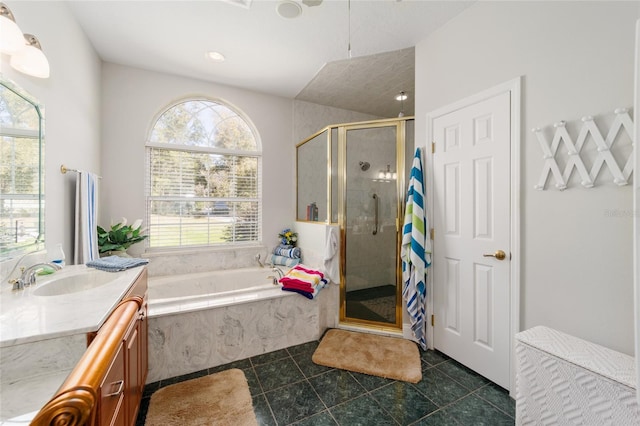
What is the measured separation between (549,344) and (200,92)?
12.7 ft

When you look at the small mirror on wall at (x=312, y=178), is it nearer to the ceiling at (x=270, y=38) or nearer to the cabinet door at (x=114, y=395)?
the ceiling at (x=270, y=38)

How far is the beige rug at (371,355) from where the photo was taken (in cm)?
200

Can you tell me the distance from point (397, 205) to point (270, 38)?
1957 mm

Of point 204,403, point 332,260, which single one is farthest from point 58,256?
point 332,260

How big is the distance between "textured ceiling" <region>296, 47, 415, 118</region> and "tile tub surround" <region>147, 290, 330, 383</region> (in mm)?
2488

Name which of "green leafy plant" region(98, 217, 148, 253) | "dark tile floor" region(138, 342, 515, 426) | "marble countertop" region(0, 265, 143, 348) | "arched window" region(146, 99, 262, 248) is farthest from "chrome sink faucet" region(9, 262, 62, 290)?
"arched window" region(146, 99, 262, 248)

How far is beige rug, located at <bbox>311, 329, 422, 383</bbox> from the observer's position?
1996mm

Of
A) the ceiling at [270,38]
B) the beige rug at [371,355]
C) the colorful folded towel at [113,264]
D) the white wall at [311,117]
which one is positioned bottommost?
the beige rug at [371,355]

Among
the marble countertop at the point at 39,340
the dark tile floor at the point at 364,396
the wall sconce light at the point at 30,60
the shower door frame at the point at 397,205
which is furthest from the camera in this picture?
the shower door frame at the point at 397,205

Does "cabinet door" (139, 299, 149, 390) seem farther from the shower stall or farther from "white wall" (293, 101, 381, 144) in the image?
"white wall" (293, 101, 381, 144)

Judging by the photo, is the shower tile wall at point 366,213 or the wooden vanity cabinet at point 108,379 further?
the shower tile wall at point 366,213

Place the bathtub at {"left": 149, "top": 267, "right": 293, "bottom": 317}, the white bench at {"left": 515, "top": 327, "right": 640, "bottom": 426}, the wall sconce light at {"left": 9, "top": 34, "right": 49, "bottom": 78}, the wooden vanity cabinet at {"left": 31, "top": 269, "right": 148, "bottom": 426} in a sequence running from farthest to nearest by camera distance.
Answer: the bathtub at {"left": 149, "top": 267, "right": 293, "bottom": 317} → the wall sconce light at {"left": 9, "top": 34, "right": 49, "bottom": 78} → the white bench at {"left": 515, "top": 327, "right": 640, "bottom": 426} → the wooden vanity cabinet at {"left": 31, "top": 269, "right": 148, "bottom": 426}

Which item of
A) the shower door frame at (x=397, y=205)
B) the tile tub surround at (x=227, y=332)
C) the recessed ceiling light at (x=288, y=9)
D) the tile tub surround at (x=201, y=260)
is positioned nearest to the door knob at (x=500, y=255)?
the shower door frame at (x=397, y=205)

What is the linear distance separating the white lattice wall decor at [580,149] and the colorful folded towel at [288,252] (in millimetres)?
2504
